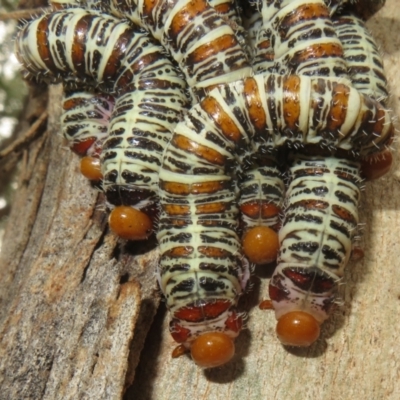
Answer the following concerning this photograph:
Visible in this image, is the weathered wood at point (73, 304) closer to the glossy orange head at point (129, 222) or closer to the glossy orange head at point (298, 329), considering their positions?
the glossy orange head at point (129, 222)

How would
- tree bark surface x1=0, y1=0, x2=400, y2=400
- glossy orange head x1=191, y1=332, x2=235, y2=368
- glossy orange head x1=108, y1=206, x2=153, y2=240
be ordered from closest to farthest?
1. glossy orange head x1=191, y1=332, x2=235, y2=368
2. tree bark surface x1=0, y1=0, x2=400, y2=400
3. glossy orange head x1=108, y1=206, x2=153, y2=240

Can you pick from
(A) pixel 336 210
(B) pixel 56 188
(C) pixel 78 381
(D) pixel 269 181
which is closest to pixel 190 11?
(D) pixel 269 181

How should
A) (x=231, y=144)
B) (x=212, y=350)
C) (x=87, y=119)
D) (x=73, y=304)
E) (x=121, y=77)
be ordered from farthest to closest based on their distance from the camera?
1. (x=87, y=119)
2. (x=121, y=77)
3. (x=73, y=304)
4. (x=231, y=144)
5. (x=212, y=350)

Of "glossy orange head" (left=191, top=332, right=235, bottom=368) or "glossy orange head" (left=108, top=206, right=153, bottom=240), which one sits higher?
"glossy orange head" (left=108, top=206, right=153, bottom=240)

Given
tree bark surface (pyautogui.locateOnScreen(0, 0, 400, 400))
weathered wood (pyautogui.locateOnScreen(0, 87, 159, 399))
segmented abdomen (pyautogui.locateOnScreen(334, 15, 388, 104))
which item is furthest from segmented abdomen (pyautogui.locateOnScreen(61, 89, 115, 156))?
segmented abdomen (pyautogui.locateOnScreen(334, 15, 388, 104))

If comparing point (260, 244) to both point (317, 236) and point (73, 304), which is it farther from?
point (73, 304)

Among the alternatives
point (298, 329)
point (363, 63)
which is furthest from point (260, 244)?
point (363, 63)

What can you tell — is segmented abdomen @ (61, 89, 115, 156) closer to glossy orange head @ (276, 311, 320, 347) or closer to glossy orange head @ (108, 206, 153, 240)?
glossy orange head @ (108, 206, 153, 240)

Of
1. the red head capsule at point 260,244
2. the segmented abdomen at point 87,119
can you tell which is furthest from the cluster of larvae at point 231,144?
the segmented abdomen at point 87,119
